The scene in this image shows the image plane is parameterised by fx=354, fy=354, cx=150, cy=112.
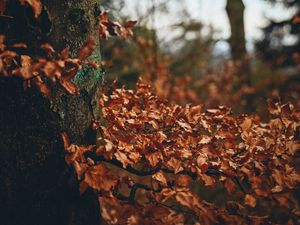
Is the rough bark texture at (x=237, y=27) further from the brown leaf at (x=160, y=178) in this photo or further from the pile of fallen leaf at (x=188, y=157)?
the brown leaf at (x=160, y=178)

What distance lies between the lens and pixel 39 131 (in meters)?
2.08

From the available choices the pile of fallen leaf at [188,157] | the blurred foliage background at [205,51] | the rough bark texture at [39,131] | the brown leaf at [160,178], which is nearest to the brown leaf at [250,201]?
the pile of fallen leaf at [188,157]

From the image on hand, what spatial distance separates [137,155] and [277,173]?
85 centimetres

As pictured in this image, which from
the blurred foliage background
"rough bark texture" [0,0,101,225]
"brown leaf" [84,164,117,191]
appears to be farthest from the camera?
the blurred foliage background

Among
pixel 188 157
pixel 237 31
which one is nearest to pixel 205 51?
pixel 237 31

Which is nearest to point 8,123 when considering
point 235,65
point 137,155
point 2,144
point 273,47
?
point 2,144

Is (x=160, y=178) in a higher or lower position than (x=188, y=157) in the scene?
lower

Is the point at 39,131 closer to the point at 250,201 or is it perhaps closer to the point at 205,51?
the point at 250,201

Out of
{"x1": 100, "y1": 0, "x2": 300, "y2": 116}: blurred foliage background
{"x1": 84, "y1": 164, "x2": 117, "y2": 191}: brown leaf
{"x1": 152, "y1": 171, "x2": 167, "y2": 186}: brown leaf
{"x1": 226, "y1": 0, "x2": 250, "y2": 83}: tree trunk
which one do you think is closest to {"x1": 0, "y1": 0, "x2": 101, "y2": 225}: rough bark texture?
{"x1": 84, "y1": 164, "x2": 117, "y2": 191}: brown leaf

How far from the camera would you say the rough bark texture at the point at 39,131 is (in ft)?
6.58

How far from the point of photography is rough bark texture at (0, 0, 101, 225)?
6.58 feet

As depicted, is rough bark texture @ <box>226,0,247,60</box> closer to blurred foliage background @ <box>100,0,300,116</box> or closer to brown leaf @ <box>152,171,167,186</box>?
blurred foliage background @ <box>100,0,300,116</box>

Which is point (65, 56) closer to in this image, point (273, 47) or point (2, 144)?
point (2, 144)

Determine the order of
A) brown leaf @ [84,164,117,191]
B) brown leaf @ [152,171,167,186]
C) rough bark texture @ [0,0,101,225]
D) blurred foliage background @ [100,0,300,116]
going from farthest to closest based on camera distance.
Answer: blurred foliage background @ [100,0,300,116]
brown leaf @ [152,171,167,186]
rough bark texture @ [0,0,101,225]
brown leaf @ [84,164,117,191]
